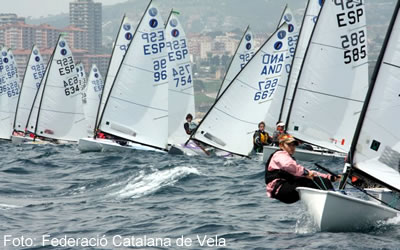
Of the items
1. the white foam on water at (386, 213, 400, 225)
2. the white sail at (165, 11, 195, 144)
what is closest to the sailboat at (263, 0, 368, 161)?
the white sail at (165, 11, 195, 144)

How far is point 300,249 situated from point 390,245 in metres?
0.95

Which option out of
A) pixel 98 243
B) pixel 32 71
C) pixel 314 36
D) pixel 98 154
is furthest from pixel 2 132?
pixel 98 243

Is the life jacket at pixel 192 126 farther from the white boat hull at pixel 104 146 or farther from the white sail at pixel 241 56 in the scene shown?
the white sail at pixel 241 56

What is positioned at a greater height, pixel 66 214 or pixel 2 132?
pixel 66 214

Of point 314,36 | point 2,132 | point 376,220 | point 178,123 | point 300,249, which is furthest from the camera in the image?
point 2,132

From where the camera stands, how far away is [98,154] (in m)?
23.5

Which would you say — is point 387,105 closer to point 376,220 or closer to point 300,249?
point 376,220

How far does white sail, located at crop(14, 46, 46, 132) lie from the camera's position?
1443 inches

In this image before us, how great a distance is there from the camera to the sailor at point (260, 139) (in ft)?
71.8

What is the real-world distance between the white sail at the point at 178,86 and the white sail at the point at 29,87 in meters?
9.16

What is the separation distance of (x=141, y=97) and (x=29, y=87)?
14.2 meters

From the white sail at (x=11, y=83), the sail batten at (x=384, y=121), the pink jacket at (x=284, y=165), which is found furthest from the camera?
the white sail at (x=11, y=83)

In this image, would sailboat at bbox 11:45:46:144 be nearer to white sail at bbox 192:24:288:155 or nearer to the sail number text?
white sail at bbox 192:24:288:155

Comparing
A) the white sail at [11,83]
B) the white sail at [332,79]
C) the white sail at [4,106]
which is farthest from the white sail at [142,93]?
the white sail at [11,83]
